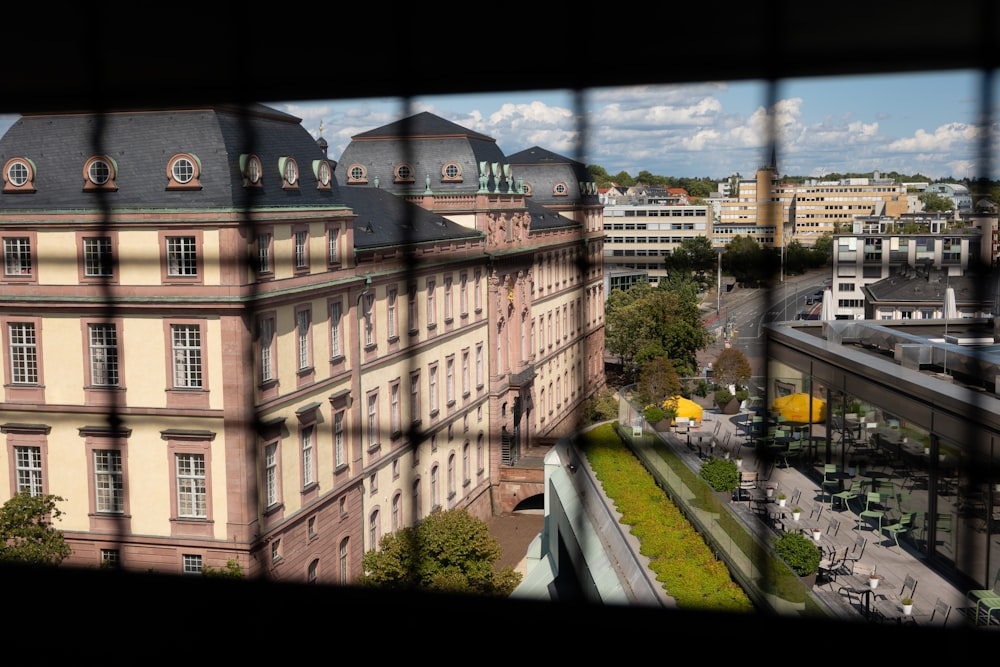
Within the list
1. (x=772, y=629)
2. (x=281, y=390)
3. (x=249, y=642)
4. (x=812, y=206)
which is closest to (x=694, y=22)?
(x=812, y=206)

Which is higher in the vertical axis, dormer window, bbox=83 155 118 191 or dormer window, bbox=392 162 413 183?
dormer window, bbox=83 155 118 191

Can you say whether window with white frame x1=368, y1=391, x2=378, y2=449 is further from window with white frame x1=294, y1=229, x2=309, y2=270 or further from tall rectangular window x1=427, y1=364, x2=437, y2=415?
window with white frame x1=294, y1=229, x2=309, y2=270

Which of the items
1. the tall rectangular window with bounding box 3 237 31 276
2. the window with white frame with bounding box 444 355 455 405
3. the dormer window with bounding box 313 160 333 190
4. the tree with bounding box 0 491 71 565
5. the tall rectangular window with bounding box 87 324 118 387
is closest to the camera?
the tall rectangular window with bounding box 3 237 31 276

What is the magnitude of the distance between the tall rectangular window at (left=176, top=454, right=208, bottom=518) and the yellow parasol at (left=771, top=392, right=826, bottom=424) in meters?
2.78

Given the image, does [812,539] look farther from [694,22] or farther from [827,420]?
[694,22]

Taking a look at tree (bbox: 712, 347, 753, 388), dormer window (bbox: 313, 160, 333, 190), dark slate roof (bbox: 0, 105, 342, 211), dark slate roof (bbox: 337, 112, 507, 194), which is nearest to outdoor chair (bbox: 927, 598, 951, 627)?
tree (bbox: 712, 347, 753, 388)

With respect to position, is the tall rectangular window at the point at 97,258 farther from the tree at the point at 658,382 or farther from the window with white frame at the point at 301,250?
the tree at the point at 658,382

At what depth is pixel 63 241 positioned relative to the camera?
3400mm

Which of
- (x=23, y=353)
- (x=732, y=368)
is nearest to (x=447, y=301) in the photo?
(x=732, y=368)

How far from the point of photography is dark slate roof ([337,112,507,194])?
2381 millimetres

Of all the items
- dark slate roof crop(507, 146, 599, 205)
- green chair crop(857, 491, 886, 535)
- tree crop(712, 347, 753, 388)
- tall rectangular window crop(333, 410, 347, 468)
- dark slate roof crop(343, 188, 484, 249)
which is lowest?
green chair crop(857, 491, 886, 535)

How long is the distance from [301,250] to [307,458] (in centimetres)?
80

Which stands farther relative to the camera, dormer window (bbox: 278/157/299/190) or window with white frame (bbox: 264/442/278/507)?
dormer window (bbox: 278/157/299/190)

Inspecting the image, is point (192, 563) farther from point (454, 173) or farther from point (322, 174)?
point (454, 173)
